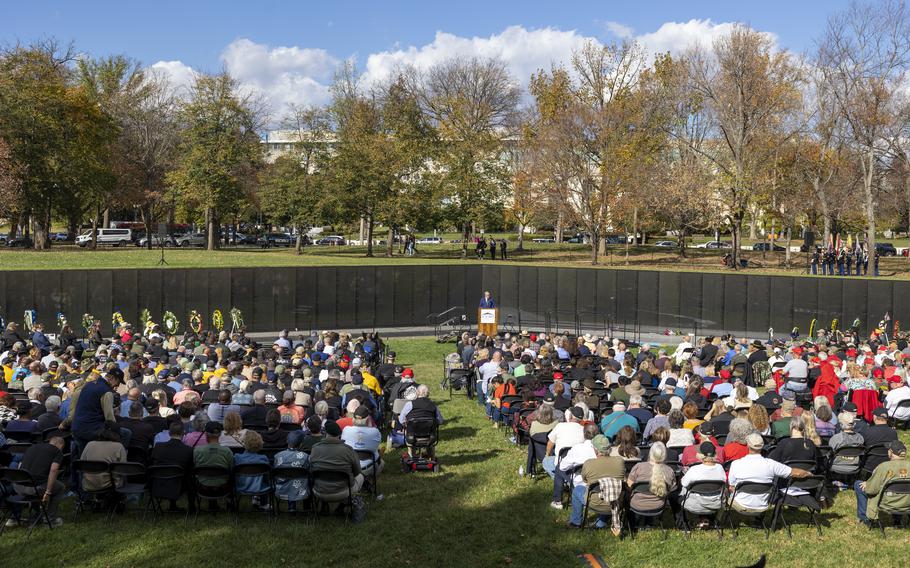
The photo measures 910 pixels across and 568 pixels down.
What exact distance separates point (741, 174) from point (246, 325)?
86.7 ft

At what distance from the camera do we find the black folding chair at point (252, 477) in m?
8.77

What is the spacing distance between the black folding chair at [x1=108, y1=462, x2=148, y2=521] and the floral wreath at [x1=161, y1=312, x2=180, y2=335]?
63.7 ft

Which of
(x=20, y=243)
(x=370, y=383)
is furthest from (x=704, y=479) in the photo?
(x=20, y=243)

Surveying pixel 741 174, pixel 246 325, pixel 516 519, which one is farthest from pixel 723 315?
pixel 516 519

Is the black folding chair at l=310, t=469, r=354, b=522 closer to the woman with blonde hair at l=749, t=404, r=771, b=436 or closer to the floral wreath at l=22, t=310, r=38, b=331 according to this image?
the woman with blonde hair at l=749, t=404, r=771, b=436

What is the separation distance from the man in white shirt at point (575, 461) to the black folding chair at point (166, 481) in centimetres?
441

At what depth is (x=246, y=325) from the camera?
3027 cm

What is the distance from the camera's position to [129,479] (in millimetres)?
8898

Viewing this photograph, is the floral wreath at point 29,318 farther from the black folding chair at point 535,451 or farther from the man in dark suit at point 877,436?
the man in dark suit at point 877,436

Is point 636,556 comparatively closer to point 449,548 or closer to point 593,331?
point 449,548

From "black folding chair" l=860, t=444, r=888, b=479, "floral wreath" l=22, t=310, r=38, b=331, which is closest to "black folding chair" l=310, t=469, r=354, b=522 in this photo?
"black folding chair" l=860, t=444, r=888, b=479

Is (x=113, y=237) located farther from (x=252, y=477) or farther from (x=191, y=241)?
(x=252, y=477)

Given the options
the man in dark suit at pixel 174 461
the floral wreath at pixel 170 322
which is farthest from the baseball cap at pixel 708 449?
the floral wreath at pixel 170 322

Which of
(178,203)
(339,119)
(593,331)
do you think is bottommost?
(593,331)
